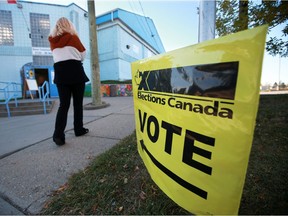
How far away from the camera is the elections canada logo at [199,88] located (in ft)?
2.41

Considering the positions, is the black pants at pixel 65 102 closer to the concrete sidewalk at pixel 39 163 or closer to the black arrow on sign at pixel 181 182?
the concrete sidewalk at pixel 39 163

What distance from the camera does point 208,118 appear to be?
800mm

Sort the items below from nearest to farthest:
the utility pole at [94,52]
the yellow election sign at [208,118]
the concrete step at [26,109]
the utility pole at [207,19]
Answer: the yellow election sign at [208,118] → the utility pole at [207,19] → the utility pole at [94,52] → the concrete step at [26,109]

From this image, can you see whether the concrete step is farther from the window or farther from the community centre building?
the window

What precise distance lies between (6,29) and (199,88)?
51.9 ft

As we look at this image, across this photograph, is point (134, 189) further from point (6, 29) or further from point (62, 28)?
point (6, 29)

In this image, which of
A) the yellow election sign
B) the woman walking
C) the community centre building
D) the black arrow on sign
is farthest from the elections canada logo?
the community centre building

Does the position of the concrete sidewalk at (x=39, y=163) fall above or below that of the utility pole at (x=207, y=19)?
below

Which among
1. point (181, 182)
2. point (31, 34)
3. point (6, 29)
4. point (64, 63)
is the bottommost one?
point (181, 182)

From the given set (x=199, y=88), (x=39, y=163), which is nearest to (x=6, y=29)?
(x=39, y=163)

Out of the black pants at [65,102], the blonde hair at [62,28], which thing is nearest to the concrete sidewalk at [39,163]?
the black pants at [65,102]

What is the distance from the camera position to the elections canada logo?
734 millimetres

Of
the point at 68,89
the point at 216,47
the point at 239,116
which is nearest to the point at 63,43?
the point at 68,89

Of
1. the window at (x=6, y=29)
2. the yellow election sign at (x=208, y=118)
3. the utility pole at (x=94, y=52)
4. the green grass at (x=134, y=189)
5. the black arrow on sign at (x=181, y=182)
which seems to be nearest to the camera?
the yellow election sign at (x=208, y=118)
